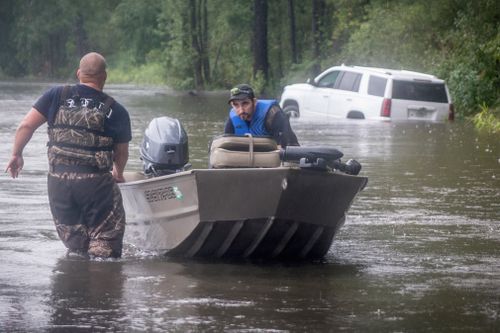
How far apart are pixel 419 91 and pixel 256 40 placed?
26.7 m

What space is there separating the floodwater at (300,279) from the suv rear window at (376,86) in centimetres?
1307

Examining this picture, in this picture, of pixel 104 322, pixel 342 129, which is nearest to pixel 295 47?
pixel 342 129

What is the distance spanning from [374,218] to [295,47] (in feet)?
156

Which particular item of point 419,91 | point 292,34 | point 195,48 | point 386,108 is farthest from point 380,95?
point 195,48

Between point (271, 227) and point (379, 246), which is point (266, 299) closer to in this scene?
point (271, 227)

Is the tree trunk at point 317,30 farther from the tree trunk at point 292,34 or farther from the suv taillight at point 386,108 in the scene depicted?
the suv taillight at point 386,108

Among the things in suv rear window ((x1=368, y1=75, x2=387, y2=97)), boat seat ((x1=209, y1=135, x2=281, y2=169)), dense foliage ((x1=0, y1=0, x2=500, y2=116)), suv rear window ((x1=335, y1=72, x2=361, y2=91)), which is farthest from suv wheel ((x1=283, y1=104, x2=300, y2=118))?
boat seat ((x1=209, y1=135, x2=281, y2=169))

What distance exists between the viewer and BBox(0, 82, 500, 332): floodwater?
7.83 metres

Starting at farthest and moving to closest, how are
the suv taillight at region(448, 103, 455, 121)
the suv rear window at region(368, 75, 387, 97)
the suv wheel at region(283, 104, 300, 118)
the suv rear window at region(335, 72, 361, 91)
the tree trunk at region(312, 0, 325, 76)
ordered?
the tree trunk at region(312, 0, 325, 76)
the suv wheel at region(283, 104, 300, 118)
the suv rear window at region(335, 72, 361, 91)
the suv taillight at region(448, 103, 455, 121)
the suv rear window at region(368, 75, 387, 97)

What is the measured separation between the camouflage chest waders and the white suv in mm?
19442

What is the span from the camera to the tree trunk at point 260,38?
55.1 meters

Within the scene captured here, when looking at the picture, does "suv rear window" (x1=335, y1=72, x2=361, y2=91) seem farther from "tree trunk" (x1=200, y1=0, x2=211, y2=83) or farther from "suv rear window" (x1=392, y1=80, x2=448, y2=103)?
"tree trunk" (x1=200, y1=0, x2=211, y2=83)

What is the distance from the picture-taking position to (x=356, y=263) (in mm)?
10445

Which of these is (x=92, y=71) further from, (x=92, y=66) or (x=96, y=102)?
(x=96, y=102)
